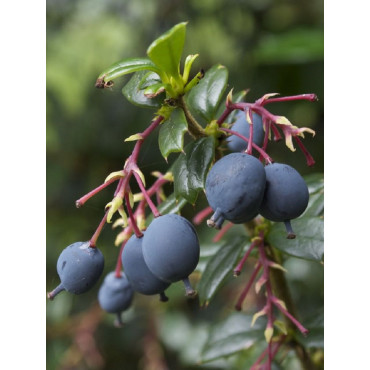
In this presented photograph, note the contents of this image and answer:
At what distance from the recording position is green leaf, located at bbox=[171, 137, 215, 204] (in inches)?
29.1

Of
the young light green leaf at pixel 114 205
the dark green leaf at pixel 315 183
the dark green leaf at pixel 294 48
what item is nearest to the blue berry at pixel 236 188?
the young light green leaf at pixel 114 205

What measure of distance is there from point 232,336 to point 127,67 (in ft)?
2.00

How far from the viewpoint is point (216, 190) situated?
0.63m

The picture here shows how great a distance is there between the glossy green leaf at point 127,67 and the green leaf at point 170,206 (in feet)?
0.71

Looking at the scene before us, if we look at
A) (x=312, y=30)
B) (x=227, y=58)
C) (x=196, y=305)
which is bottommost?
(x=196, y=305)

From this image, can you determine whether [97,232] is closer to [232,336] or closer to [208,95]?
[208,95]

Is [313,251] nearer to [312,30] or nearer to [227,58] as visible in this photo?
[312,30]

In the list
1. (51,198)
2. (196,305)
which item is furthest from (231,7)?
(196,305)

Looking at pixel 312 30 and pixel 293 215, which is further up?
pixel 293 215

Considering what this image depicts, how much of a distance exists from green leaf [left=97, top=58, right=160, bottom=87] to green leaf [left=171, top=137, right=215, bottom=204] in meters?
0.11

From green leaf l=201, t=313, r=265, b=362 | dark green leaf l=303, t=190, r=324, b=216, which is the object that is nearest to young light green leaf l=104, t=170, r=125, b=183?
dark green leaf l=303, t=190, r=324, b=216

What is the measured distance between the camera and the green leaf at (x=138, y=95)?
2.44 feet
